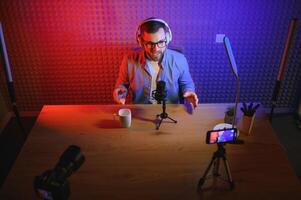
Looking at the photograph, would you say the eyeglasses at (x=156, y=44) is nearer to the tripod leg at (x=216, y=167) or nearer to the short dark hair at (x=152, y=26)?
the short dark hair at (x=152, y=26)

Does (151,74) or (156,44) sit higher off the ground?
(156,44)

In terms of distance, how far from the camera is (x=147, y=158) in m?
1.64

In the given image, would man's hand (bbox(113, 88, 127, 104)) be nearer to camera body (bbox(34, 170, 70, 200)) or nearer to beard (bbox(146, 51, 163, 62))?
beard (bbox(146, 51, 163, 62))

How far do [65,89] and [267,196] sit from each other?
2.59m

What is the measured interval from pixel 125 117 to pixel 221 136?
70 centimetres

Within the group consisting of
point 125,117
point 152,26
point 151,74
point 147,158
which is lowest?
point 147,158

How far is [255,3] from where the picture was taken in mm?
2891

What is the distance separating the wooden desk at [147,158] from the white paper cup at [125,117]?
5cm

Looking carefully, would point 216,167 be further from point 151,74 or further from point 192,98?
point 151,74

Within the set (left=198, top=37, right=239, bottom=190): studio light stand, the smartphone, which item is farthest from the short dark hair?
the smartphone

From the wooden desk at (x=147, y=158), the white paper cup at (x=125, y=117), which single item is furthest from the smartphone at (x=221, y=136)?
the white paper cup at (x=125, y=117)

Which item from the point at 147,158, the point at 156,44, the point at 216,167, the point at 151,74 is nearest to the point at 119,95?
the point at 151,74

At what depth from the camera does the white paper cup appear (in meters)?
1.84

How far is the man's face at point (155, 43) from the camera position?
6.89 ft
